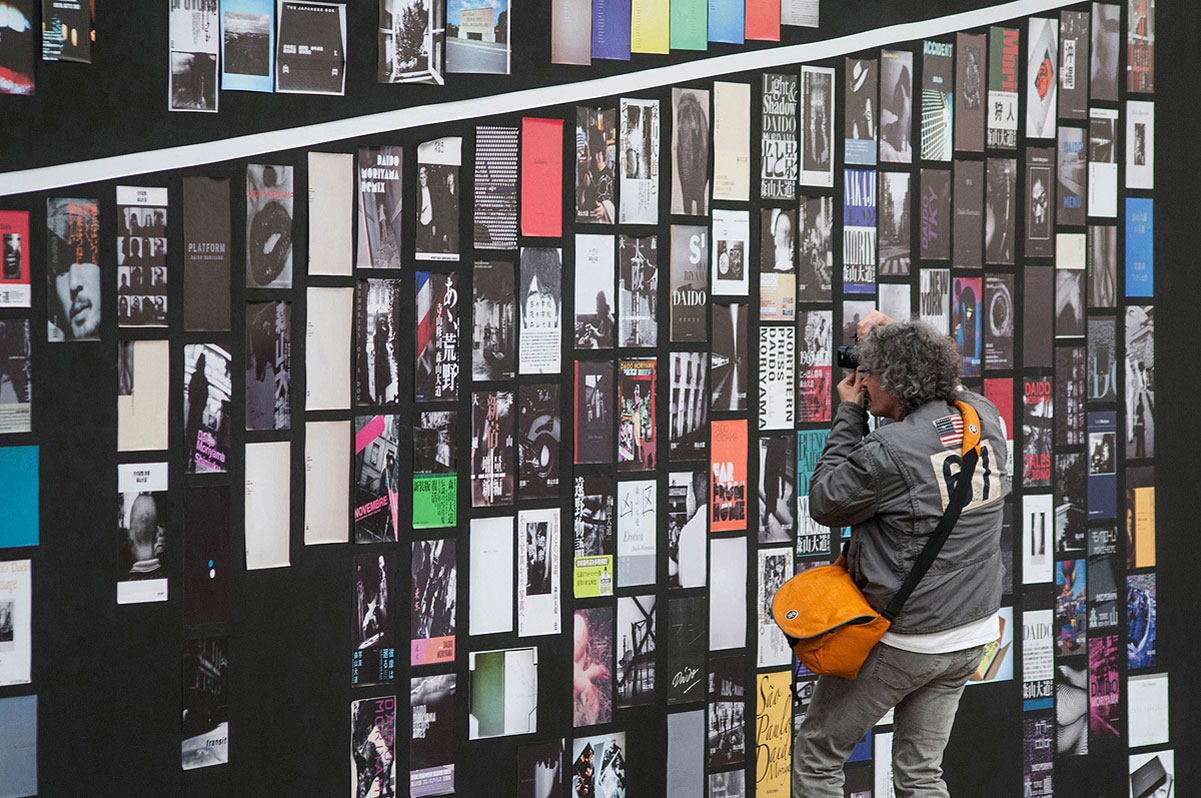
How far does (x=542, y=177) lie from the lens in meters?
3.01

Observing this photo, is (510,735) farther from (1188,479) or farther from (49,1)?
(1188,479)

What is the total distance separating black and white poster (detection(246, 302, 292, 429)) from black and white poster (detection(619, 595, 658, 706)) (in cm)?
106

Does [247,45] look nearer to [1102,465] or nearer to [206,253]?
[206,253]

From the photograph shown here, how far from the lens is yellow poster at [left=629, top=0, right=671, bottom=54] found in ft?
10.1

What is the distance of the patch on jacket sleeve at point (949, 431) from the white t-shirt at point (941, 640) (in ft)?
1.30

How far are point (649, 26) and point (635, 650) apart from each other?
170 centimetres

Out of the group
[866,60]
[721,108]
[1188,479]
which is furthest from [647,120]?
[1188,479]

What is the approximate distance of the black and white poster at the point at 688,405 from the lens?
3.19 metres

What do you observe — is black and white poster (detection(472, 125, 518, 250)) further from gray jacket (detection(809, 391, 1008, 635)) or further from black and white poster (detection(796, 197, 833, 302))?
gray jacket (detection(809, 391, 1008, 635))

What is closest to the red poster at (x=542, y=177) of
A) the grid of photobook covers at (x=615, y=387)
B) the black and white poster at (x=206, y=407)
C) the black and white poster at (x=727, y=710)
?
the grid of photobook covers at (x=615, y=387)

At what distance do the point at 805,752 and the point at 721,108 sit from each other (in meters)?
1.71

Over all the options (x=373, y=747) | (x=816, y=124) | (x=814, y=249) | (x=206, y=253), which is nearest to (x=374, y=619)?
(x=373, y=747)

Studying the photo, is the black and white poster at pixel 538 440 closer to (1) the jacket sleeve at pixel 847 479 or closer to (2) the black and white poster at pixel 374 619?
(2) the black and white poster at pixel 374 619

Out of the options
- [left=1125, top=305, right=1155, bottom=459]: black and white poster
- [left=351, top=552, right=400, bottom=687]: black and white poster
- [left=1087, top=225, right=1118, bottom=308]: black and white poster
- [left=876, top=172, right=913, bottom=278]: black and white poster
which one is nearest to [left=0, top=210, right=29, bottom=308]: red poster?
[left=351, top=552, right=400, bottom=687]: black and white poster
